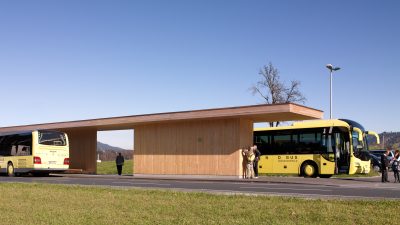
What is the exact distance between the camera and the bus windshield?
29642 millimetres

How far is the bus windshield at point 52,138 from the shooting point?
29.6 metres

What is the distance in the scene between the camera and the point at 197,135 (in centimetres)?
2747

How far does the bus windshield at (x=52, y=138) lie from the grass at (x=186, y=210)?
16.7 m

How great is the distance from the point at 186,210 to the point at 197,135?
1711cm

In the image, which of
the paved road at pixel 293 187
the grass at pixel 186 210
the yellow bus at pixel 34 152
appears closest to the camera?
the grass at pixel 186 210

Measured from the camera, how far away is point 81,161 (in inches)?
1446

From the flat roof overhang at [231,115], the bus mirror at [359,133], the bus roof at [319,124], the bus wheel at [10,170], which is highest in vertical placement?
the flat roof overhang at [231,115]

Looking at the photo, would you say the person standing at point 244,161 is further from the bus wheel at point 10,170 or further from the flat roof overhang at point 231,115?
the bus wheel at point 10,170

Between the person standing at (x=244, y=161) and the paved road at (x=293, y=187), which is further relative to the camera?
the person standing at (x=244, y=161)

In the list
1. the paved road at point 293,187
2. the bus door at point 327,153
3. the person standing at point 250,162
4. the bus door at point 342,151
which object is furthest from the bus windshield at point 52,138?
the bus door at point 342,151

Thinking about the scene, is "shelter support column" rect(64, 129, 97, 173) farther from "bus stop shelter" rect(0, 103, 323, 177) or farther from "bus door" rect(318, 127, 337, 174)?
"bus door" rect(318, 127, 337, 174)

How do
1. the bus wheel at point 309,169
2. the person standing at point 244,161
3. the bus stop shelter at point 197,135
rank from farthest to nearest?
the bus wheel at point 309,169 → the person standing at point 244,161 → the bus stop shelter at point 197,135

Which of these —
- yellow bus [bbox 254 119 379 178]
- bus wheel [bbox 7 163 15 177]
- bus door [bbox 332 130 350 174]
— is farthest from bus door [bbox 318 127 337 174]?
bus wheel [bbox 7 163 15 177]

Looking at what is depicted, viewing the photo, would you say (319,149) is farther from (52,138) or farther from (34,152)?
(34,152)
